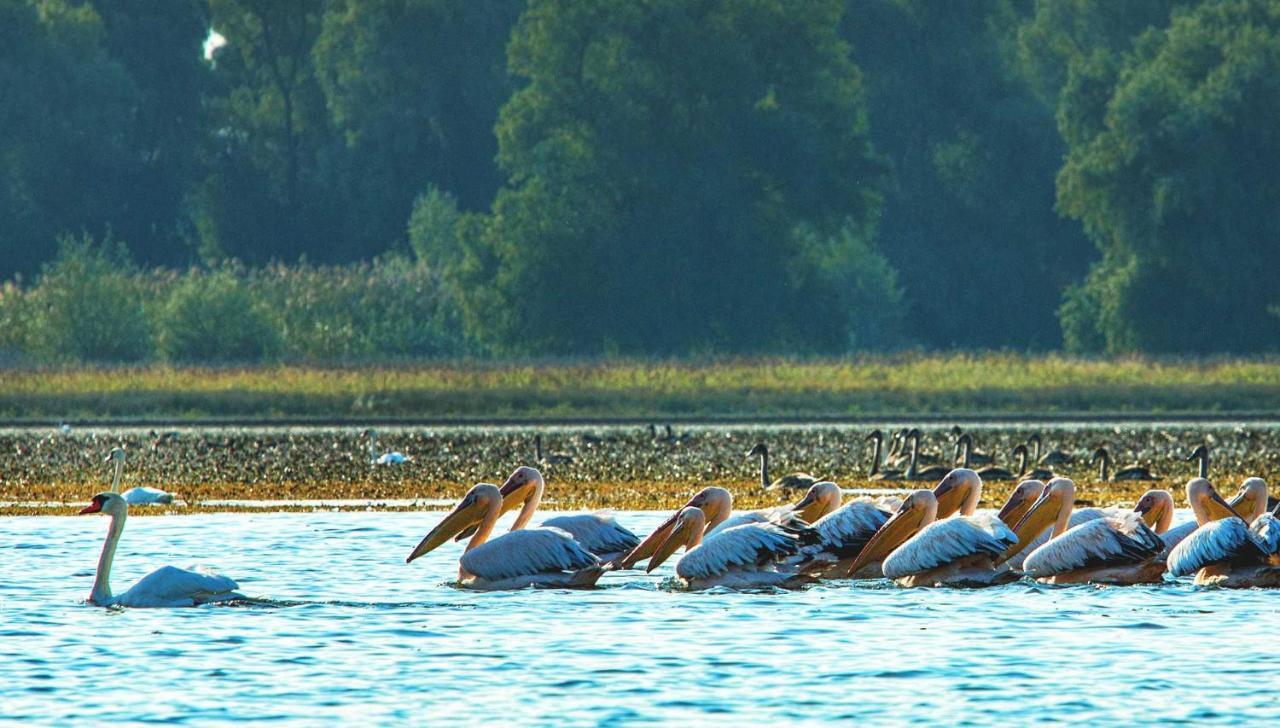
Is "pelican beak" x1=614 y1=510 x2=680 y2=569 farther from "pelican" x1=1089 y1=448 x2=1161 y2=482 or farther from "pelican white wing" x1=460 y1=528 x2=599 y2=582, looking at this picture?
"pelican" x1=1089 y1=448 x2=1161 y2=482

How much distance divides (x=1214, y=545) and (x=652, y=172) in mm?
44287

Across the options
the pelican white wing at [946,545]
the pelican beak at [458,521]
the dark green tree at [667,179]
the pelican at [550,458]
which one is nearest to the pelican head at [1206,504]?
the pelican white wing at [946,545]

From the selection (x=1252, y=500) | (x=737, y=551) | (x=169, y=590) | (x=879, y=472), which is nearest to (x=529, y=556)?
(x=737, y=551)

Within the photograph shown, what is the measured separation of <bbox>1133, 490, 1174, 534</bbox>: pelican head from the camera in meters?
16.1

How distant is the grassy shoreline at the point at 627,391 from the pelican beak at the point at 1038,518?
22.3 metres

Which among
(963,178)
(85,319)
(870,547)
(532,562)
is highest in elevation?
(963,178)

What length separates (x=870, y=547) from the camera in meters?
15.3

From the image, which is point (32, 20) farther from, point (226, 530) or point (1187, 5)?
point (226, 530)

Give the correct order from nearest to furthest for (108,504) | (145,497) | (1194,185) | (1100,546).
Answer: (1100,546) → (108,504) → (145,497) → (1194,185)

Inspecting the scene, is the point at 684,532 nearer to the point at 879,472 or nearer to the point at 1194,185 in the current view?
the point at 879,472

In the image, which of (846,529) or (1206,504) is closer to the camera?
(846,529)

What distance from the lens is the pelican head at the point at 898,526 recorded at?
50.3ft

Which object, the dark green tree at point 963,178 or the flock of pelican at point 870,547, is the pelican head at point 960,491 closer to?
the flock of pelican at point 870,547

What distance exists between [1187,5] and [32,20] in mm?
30744
